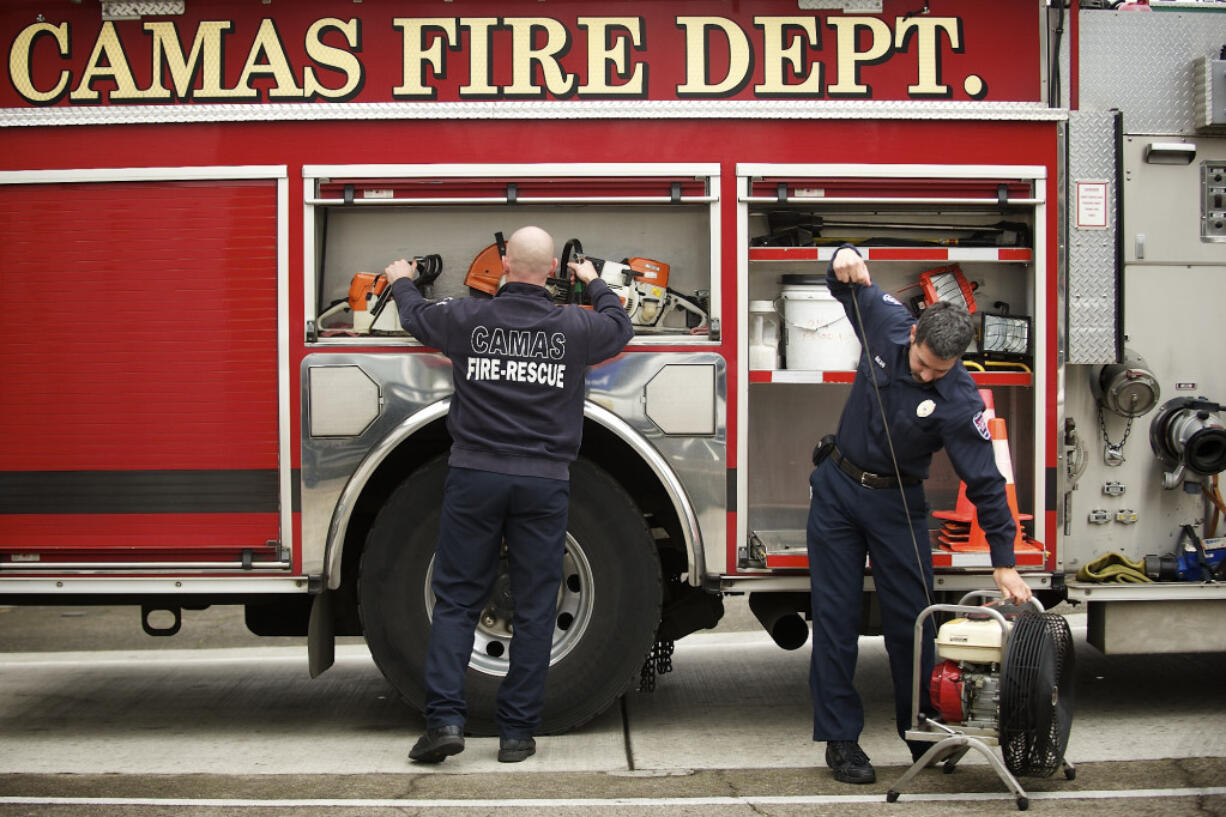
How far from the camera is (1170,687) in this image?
6.40 m

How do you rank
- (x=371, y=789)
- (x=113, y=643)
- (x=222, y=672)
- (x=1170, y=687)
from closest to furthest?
(x=371, y=789) → (x=1170, y=687) → (x=222, y=672) → (x=113, y=643)

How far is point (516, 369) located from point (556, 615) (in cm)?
102

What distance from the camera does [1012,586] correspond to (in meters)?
4.63

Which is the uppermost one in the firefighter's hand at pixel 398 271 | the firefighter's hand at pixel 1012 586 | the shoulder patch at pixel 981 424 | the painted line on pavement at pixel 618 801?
the firefighter's hand at pixel 398 271

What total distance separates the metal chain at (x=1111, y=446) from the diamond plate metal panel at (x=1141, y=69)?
1163mm

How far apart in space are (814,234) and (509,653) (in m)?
2.06

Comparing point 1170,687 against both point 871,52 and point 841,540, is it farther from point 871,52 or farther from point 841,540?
point 871,52

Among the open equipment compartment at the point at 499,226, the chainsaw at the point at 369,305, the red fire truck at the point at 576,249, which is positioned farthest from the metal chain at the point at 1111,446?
the chainsaw at the point at 369,305

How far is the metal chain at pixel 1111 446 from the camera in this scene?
18.4 feet

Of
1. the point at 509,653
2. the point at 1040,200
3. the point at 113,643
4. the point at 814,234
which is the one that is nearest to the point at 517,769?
the point at 509,653

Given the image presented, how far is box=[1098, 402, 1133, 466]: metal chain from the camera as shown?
5.60 metres

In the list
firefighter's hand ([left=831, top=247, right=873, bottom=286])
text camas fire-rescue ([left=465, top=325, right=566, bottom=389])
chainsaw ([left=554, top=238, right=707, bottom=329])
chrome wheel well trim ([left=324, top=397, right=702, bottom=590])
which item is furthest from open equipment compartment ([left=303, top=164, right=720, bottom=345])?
firefighter's hand ([left=831, top=247, right=873, bottom=286])

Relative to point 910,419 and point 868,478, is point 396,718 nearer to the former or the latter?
point 868,478

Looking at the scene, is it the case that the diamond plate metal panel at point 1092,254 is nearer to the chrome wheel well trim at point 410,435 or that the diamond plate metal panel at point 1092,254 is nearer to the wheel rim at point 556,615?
the chrome wheel well trim at point 410,435
